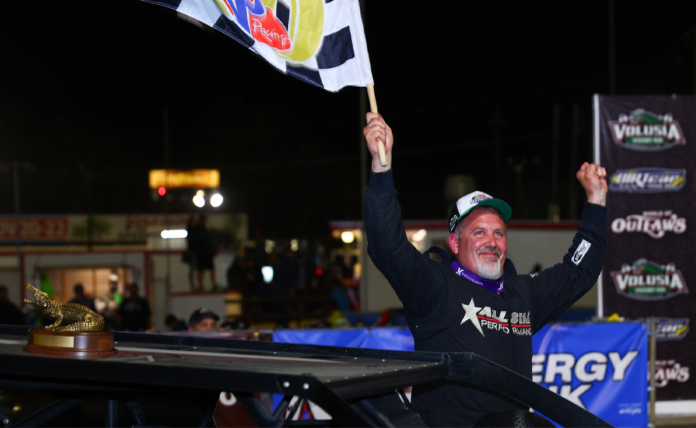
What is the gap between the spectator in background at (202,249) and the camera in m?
18.6

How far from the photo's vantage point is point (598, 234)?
3676 millimetres

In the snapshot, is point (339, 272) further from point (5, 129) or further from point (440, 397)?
point (5, 129)

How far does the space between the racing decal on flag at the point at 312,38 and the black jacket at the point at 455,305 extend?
67 cm

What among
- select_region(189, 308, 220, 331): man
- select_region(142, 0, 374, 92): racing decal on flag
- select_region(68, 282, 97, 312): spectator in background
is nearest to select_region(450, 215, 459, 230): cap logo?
select_region(142, 0, 374, 92): racing decal on flag

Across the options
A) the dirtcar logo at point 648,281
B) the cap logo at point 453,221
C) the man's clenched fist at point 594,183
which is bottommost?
the dirtcar logo at point 648,281

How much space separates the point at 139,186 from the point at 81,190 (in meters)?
3.50

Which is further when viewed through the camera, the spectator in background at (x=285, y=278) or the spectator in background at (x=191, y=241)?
the spectator in background at (x=285, y=278)

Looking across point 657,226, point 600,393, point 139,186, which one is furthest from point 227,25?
point 139,186

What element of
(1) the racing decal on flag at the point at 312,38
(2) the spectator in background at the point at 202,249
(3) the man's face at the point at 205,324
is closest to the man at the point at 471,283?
(1) the racing decal on flag at the point at 312,38

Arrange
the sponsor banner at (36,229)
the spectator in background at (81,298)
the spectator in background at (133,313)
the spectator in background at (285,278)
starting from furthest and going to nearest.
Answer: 1. the sponsor banner at (36,229)
2. the spectator in background at (285,278)
3. the spectator in background at (133,313)
4. the spectator in background at (81,298)

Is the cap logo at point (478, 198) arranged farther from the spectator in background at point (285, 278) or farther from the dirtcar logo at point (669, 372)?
the spectator in background at point (285, 278)

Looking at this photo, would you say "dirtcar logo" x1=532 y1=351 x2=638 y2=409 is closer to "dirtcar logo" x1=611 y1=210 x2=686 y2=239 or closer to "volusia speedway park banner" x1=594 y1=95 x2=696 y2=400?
"volusia speedway park banner" x1=594 y1=95 x2=696 y2=400

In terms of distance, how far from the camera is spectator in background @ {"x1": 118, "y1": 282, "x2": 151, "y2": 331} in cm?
1329

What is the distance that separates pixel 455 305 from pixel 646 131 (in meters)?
6.97
